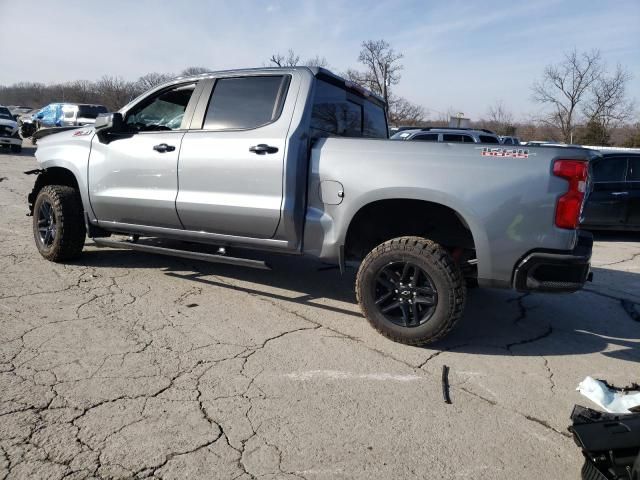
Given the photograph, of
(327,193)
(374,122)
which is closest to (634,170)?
(374,122)

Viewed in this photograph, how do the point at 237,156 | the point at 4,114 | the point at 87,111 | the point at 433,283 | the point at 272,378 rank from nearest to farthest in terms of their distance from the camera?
the point at 272,378 < the point at 433,283 < the point at 237,156 < the point at 4,114 < the point at 87,111

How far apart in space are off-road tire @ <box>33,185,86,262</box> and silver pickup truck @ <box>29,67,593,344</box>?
15 millimetres

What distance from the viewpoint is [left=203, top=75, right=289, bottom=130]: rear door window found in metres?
4.11

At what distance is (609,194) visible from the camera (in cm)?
848

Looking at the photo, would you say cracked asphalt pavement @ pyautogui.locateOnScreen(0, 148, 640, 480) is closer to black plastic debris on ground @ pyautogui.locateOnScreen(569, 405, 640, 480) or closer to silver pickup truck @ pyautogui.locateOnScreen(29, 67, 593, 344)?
black plastic debris on ground @ pyautogui.locateOnScreen(569, 405, 640, 480)

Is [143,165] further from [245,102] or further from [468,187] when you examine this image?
[468,187]

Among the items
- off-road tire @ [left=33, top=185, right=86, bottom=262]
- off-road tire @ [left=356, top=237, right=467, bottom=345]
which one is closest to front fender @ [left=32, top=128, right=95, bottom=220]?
off-road tire @ [left=33, top=185, right=86, bottom=262]

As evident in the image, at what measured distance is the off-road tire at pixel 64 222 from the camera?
5059mm

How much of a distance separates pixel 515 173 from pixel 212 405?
2394 mm

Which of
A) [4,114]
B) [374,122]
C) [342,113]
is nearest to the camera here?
[342,113]

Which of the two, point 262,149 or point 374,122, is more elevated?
point 374,122

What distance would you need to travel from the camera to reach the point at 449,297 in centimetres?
346

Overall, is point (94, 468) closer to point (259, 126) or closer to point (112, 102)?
point (259, 126)

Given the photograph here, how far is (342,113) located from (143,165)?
193 centimetres
